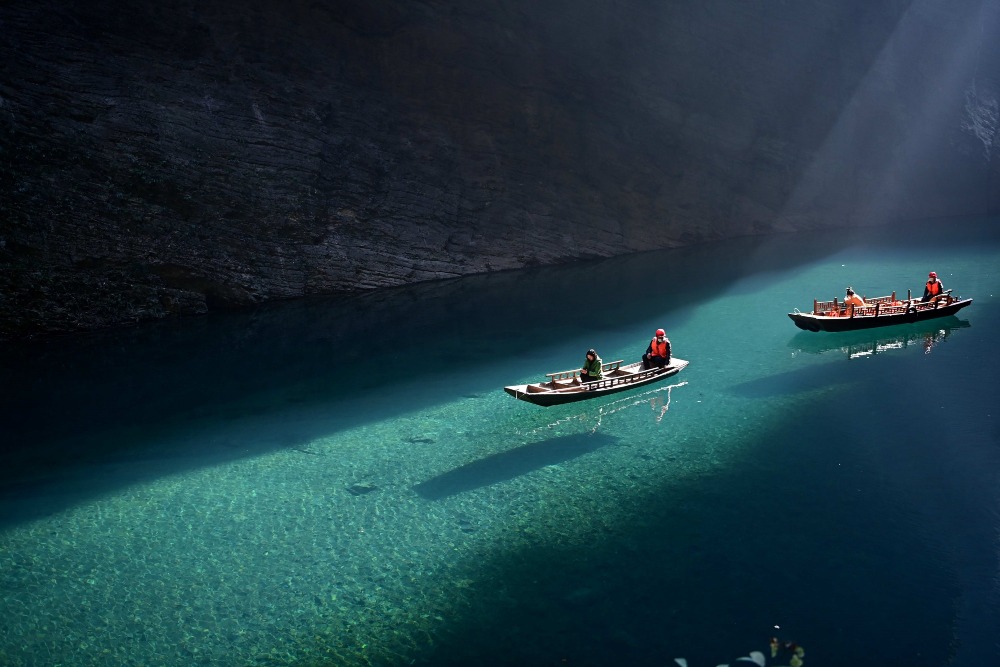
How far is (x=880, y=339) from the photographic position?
30.3 meters

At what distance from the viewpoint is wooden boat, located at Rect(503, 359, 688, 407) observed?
22.1 m

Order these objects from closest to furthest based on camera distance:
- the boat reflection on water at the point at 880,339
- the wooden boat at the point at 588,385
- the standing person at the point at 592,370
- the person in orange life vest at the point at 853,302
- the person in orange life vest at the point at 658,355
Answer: the wooden boat at the point at 588,385 → the standing person at the point at 592,370 → the person in orange life vest at the point at 658,355 → the boat reflection on water at the point at 880,339 → the person in orange life vest at the point at 853,302

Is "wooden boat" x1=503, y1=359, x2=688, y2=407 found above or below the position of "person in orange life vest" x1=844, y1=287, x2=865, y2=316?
below

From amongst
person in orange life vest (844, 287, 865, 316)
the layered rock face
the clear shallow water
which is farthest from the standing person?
the layered rock face

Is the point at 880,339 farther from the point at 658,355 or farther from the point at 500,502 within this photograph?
the point at 500,502

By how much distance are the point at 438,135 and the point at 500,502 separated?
3615 cm

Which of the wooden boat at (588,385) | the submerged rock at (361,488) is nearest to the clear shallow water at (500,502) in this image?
the submerged rock at (361,488)

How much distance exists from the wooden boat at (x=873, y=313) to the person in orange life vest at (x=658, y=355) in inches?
265

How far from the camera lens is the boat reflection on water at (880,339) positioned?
29.0 metres

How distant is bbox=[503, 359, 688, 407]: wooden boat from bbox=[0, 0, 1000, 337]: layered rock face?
22.6 meters

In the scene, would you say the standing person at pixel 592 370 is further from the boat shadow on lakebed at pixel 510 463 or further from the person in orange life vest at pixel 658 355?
the person in orange life vest at pixel 658 355

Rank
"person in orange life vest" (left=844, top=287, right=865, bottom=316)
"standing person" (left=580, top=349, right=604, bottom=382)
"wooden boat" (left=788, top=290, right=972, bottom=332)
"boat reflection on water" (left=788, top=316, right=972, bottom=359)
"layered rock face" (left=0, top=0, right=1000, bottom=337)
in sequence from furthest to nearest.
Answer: "layered rock face" (left=0, top=0, right=1000, bottom=337) → "person in orange life vest" (left=844, top=287, right=865, bottom=316) → "wooden boat" (left=788, top=290, right=972, bottom=332) → "boat reflection on water" (left=788, top=316, right=972, bottom=359) → "standing person" (left=580, top=349, right=604, bottom=382)

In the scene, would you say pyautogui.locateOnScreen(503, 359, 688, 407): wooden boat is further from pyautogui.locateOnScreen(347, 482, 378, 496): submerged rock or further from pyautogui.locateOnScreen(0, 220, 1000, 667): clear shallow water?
pyautogui.locateOnScreen(347, 482, 378, 496): submerged rock

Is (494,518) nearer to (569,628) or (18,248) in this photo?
(569,628)
